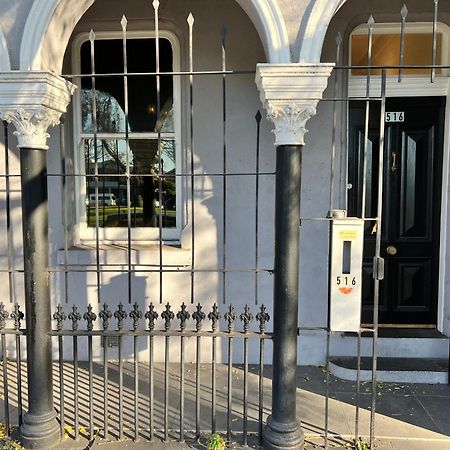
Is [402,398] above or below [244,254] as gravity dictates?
below

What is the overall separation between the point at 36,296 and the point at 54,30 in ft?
6.45

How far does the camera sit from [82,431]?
3494mm

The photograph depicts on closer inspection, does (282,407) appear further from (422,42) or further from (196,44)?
(422,42)

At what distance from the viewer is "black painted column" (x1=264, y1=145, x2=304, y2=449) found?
3.17m

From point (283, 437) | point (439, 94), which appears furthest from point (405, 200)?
point (283, 437)

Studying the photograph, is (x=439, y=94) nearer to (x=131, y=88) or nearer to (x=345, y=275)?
(x=345, y=275)

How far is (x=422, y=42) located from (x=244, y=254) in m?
2.94

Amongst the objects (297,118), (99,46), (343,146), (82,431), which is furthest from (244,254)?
(99,46)

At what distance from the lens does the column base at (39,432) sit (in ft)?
10.8

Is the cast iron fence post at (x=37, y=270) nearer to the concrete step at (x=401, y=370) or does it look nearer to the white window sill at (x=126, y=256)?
the white window sill at (x=126, y=256)

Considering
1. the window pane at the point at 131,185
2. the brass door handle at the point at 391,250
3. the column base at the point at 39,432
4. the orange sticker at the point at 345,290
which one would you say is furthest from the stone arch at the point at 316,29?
the column base at the point at 39,432

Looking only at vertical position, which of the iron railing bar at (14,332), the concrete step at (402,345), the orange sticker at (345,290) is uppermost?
the orange sticker at (345,290)

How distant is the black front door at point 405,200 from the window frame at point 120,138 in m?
1.84

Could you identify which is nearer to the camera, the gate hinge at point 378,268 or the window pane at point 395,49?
the gate hinge at point 378,268
